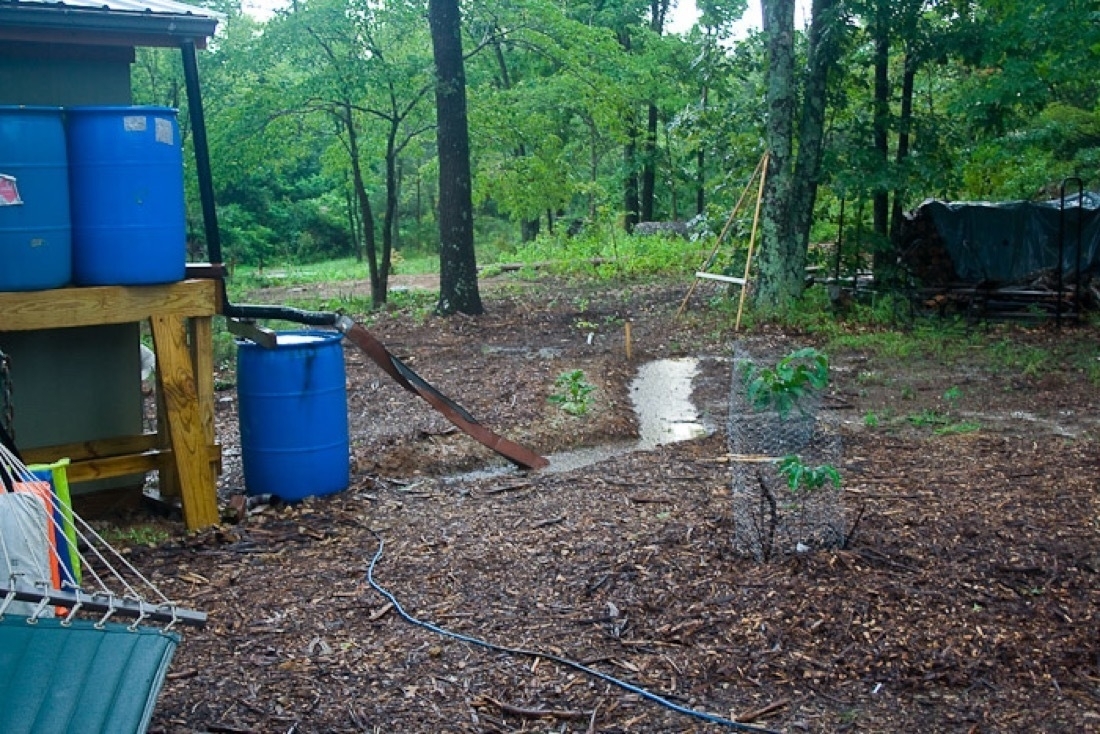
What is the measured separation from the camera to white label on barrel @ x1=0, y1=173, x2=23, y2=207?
534cm

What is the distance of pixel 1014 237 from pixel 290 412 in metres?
12.1

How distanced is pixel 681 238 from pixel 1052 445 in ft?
57.5

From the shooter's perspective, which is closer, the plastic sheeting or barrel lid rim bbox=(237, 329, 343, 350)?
barrel lid rim bbox=(237, 329, 343, 350)

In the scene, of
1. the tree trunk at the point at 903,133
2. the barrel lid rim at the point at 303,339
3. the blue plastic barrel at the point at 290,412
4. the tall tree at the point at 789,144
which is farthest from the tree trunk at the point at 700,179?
the blue plastic barrel at the point at 290,412

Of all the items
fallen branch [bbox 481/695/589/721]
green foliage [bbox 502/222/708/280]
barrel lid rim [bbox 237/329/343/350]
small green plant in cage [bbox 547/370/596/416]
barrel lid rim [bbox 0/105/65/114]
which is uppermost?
barrel lid rim [bbox 0/105/65/114]

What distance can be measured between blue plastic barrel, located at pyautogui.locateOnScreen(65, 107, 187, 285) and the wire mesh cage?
310 cm

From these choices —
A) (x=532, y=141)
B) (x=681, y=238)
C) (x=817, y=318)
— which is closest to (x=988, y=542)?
(x=817, y=318)

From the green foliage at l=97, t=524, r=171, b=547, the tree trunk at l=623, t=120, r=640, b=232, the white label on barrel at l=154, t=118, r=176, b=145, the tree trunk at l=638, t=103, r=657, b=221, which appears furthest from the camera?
the tree trunk at l=623, t=120, r=640, b=232

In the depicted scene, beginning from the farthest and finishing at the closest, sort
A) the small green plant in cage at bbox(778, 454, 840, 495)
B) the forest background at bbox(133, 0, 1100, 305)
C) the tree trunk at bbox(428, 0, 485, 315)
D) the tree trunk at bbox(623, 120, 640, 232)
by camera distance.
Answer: the tree trunk at bbox(623, 120, 640, 232)
the forest background at bbox(133, 0, 1100, 305)
the tree trunk at bbox(428, 0, 485, 315)
the small green plant in cage at bbox(778, 454, 840, 495)

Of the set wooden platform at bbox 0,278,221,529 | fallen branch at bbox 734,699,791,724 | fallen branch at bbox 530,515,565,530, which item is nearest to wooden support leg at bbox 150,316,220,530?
wooden platform at bbox 0,278,221,529

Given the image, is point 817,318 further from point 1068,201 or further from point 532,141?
point 532,141

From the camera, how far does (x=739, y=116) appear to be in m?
16.0

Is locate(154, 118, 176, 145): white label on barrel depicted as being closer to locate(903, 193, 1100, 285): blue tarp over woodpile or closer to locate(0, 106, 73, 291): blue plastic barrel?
locate(0, 106, 73, 291): blue plastic barrel

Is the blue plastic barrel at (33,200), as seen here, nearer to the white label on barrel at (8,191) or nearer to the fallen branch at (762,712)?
the white label on barrel at (8,191)
